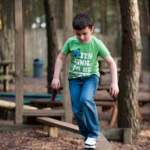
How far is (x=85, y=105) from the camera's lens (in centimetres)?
431

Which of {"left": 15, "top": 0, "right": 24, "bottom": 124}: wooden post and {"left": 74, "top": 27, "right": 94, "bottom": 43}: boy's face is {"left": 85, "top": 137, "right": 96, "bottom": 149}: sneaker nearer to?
{"left": 74, "top": 27, "right": 94, "bottom": 43}: boy's face

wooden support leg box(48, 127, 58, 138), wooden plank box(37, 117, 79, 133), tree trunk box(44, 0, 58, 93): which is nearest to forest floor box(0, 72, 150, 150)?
wooden support leg box(48, 127, 58, 138)

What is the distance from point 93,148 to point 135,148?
194cm

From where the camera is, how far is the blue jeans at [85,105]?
4344 mm

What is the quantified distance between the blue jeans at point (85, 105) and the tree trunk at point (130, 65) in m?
2.43

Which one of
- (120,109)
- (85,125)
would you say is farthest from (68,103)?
(85,125)

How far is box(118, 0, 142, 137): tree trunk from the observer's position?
6.64m

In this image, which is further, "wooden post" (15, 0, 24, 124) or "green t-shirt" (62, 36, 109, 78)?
"wooden post" (15, 0, 24, 124)

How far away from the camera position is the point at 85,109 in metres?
4.35

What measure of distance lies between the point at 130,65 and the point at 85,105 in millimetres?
2666

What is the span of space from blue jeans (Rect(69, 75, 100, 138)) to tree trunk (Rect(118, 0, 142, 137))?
95.8 inches

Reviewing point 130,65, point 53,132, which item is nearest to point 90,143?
point 53,132

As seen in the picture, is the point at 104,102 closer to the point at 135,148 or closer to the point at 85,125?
the point at 135,148

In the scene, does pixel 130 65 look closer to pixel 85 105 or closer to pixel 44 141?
pixel 44 141
